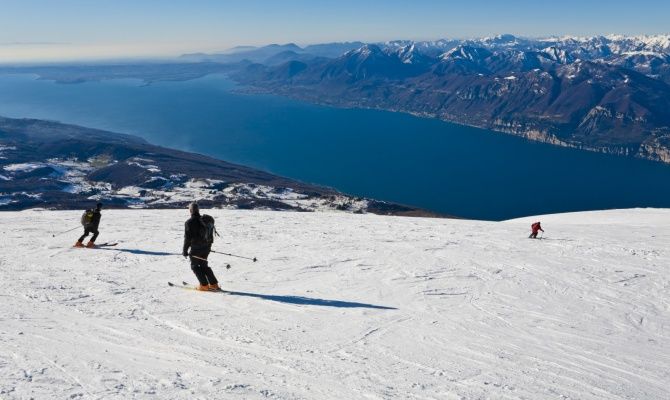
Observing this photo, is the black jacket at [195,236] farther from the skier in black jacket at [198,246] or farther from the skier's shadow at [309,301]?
the skier's shadow at [309,301]

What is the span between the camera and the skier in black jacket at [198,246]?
12609 millimetres

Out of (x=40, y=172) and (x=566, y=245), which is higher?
(x=566, y=245)

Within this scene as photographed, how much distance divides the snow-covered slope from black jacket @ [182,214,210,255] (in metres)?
1.23

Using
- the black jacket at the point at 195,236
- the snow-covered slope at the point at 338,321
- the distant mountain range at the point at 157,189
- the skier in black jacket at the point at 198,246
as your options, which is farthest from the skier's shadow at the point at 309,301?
the distant mountain range at the point at 157,189

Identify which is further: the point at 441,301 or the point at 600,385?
the point at 441,301

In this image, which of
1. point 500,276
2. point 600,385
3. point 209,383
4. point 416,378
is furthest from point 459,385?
point 500,276

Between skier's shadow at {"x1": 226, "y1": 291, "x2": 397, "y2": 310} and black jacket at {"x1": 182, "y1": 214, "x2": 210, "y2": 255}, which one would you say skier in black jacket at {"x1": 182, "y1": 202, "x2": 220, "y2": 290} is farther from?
skier's shadow at {"x1": 226, "y1": 291, "x2": 397, "y2": 310}

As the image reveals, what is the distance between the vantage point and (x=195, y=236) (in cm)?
1271

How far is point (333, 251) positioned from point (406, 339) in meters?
9.00

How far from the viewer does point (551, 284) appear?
603 inches

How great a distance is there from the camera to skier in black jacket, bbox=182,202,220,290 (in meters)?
12.6

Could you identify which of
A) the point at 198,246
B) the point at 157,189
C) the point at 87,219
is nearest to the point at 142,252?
the point at 87,219

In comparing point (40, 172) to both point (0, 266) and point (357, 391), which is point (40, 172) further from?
point (357, 391)

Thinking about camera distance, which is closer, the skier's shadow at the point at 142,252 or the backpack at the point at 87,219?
the skier's shadow at the point at 142,252
